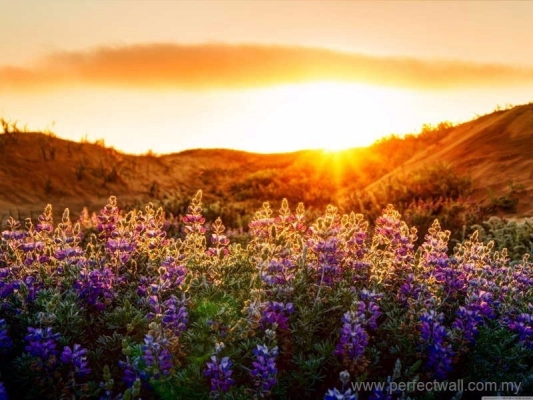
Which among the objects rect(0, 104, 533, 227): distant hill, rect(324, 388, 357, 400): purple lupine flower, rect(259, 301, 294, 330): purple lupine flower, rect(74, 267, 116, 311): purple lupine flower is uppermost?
rect(0, 104, 533, 227): distant hill

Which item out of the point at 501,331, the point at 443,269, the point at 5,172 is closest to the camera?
the point at 501,331

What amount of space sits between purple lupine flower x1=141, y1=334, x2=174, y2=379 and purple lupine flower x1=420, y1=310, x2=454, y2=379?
1.69 metres

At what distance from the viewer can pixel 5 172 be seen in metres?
18.2

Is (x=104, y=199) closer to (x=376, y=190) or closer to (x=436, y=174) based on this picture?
(x=376, y=190)

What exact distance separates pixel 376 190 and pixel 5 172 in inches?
443

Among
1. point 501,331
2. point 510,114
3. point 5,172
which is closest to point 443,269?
point 501,331

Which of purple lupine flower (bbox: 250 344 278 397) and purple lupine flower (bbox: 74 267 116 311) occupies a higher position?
purple lupine flower (bbox: 74 267 116 311)

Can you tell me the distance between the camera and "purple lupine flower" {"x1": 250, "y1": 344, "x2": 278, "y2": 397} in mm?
3396

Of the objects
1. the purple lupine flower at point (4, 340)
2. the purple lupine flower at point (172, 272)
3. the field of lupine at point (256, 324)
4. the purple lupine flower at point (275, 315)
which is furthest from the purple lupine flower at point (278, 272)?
the purple lupine flower at point (4, 340)

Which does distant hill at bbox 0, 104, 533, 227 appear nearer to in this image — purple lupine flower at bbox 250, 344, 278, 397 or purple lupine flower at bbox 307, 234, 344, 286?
purple lupine flower at bbox 307, 234, 344, 286

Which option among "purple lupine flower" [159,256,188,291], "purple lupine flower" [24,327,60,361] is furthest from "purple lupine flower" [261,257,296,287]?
"purple lupine flower" [24,327,60,361]

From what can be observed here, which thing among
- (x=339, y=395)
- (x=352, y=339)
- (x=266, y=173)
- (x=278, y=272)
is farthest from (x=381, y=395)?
(x=266, y=173)

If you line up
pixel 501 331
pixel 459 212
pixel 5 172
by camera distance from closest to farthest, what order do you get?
pixel 501 331, pixel 459 212, pixel 5 172

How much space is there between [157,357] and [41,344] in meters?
0.73
